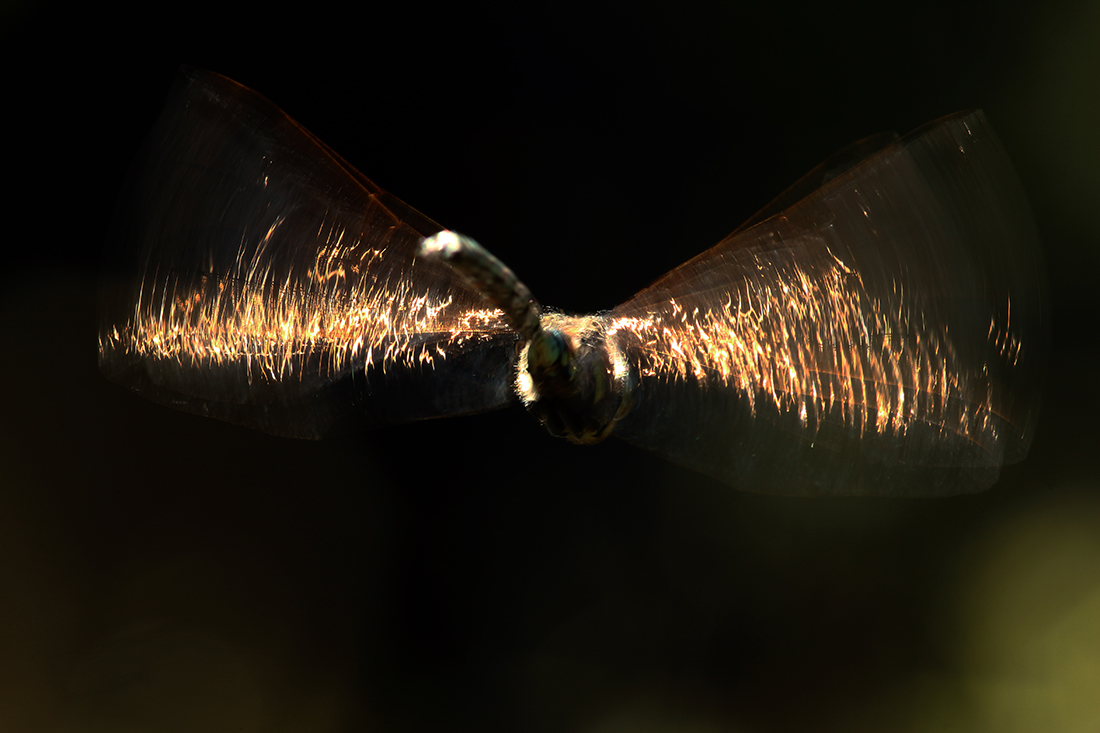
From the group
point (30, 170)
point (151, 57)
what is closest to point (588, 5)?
point (151, 57)

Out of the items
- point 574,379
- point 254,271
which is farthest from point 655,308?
point 254,271

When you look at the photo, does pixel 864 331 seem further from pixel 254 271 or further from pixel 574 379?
pixel 254 271

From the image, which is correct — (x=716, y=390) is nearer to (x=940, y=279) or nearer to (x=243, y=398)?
(x=940, y=279)

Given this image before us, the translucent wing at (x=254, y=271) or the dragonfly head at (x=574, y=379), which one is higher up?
the translucent wing at (x=254, y=271)

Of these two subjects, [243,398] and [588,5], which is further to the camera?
[588,5]

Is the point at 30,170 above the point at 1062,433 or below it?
above
